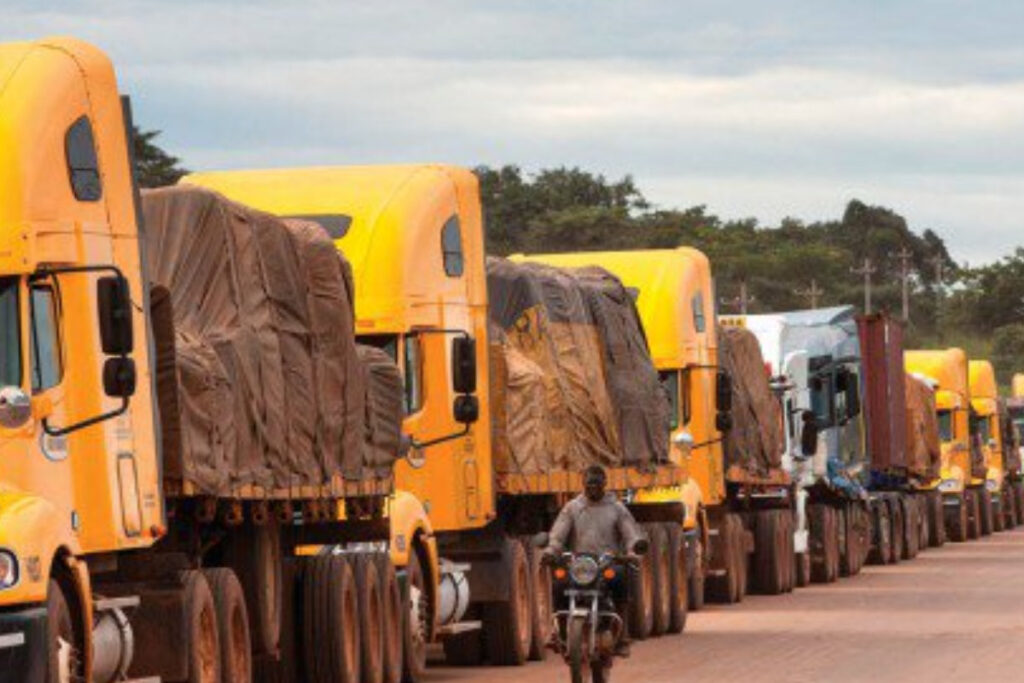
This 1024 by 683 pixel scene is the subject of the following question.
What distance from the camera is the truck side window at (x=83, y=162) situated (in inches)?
654

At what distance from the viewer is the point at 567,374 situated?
95.7 ft

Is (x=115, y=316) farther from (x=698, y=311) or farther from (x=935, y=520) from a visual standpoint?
(x=935, y=520)

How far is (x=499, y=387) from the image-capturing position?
2706 cm

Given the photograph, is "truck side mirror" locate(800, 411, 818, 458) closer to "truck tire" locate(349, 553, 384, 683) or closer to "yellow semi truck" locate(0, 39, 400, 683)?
"truck tire" locate(349, 553, 384, 683)

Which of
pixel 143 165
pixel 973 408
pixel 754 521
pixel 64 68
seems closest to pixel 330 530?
pixel 64 68

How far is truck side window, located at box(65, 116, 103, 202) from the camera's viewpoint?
16609 millimetres

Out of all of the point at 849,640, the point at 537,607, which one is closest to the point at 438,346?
the point at 537,607

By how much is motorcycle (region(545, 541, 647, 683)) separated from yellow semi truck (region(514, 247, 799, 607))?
1146 centimetres

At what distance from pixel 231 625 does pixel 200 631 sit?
850mm

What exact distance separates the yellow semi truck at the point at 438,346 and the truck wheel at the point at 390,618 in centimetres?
48

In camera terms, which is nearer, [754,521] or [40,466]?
[40,466]

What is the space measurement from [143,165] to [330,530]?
55.3m

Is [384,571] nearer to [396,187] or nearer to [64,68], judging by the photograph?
[396,187]

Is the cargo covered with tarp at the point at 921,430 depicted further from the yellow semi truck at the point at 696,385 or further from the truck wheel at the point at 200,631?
the truck wheel at the point at 200,631
